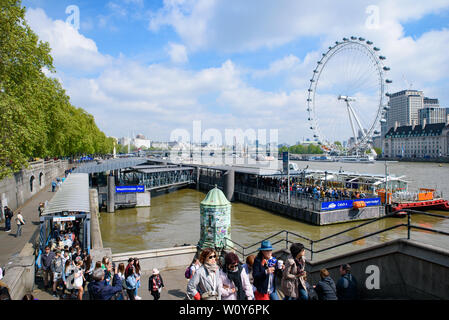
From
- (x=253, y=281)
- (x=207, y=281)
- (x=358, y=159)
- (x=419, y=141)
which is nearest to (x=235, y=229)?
(x=253, y=281)

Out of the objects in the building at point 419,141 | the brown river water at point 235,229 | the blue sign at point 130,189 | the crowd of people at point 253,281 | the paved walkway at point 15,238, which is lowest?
the brown river water at point 235,229

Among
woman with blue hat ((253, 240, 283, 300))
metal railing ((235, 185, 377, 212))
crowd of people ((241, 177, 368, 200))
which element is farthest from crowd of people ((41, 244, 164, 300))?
crowd of people ((241, 177, 368, 200))

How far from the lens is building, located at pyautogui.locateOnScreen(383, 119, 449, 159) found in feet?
505

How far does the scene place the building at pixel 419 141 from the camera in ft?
505

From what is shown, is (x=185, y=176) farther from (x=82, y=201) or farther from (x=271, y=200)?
(x=82, y=201)

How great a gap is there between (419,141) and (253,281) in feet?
622

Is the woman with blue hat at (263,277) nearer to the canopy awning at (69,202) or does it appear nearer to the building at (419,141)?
the canopy awning at (69,202)

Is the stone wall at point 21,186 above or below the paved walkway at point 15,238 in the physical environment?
above

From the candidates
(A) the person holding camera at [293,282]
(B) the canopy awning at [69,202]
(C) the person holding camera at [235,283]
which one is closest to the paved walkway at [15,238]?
A: (B) the canopy awning at [69,202]

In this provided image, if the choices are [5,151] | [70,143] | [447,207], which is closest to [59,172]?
[70,143]

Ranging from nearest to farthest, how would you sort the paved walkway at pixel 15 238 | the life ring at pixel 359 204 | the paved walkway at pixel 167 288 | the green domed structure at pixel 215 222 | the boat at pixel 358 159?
the paved walkway at pixel 167 288 → the green domed structure at pixel 215 222 → the paved walkway at pixel 15 238 → the life ring at pixel 359 204 → the boat at pixel 358 159

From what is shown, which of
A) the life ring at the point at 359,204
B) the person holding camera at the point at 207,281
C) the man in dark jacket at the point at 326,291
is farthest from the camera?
the life ring at the point at 359,204

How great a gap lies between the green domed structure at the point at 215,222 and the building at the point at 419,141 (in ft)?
551

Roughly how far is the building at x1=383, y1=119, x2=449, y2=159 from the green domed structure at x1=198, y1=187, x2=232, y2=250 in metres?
168
